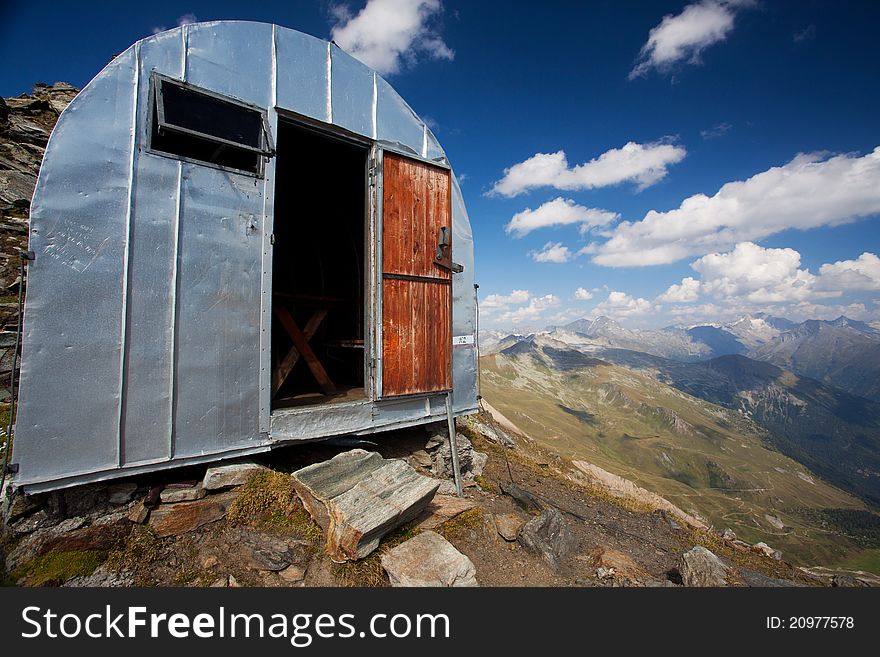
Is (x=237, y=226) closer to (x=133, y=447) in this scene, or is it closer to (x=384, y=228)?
(x=384, y=228)

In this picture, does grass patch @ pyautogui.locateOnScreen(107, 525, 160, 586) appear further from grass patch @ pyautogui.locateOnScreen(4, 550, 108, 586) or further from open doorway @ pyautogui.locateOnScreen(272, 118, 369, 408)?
open doorway @ pyautogui.locateOnScreen(272, 118, 369, 408)

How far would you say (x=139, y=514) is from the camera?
4.89 metres

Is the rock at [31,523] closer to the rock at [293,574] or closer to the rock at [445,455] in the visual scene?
the rock at [293,574]

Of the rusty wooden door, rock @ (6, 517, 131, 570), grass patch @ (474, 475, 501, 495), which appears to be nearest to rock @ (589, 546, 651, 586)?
grass patch @ (474, 475, 501, 495)

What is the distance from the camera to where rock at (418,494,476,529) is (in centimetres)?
596

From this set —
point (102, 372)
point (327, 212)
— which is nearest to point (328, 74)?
point (327, 212)

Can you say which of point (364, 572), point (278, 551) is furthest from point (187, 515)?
point (364, 572)

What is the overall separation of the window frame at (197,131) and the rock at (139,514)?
4.72 metres

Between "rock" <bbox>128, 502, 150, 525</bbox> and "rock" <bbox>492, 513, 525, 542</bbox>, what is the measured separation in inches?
202

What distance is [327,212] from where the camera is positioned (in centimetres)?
1139

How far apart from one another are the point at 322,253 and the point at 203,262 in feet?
21.9

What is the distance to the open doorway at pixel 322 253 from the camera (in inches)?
360

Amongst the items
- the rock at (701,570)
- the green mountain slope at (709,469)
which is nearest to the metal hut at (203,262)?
the rock at (701,570)

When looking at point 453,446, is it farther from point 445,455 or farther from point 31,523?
point 31,523
